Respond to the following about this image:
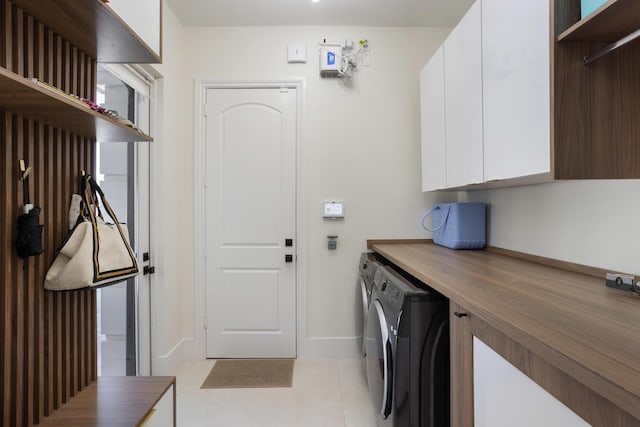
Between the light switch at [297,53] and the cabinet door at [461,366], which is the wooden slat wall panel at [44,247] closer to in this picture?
the cabinet door at [461,366]

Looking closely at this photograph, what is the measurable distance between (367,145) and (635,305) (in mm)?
2027

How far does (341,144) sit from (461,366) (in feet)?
6.51

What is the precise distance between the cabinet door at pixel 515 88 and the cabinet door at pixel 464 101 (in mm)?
67

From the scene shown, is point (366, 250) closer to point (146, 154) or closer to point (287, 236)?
point (287, 236)

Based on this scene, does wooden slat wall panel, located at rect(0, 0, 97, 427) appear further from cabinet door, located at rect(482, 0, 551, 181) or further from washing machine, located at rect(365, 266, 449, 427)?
cabinet door, located at rect(482, 0, 551, 181)

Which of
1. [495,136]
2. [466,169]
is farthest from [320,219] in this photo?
[495,136]

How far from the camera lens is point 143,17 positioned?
1254 mm

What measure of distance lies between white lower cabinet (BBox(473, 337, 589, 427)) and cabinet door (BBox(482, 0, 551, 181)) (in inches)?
28.2

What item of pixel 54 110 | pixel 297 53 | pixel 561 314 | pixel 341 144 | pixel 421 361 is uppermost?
pixel 297 53

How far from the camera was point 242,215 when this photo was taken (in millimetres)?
2711

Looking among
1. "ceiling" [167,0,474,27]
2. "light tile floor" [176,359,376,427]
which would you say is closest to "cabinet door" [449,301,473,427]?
"light tile floor" [176,359,376,427]

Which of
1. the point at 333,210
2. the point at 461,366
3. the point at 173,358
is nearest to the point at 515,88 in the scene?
the point at 461,366

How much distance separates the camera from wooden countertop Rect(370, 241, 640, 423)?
22.7 inches

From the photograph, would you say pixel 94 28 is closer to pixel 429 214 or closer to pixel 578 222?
pixel 578 222
